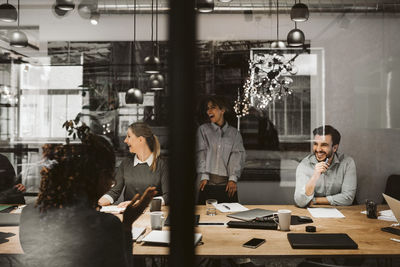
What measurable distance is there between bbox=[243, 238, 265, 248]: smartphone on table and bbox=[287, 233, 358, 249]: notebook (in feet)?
0.51

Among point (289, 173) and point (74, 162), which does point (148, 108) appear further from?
point (74, 162)

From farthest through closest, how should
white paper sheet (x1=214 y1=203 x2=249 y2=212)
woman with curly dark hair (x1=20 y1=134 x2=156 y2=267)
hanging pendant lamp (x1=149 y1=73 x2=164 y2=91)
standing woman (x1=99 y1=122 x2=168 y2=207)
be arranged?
standing woman (x1=99 y1=122 x2=168 y2=207)
white paper sheet (x1=214 y1=203 x2=249 y2=212)
woman with curly dark hair (x1=20 y1=134 x2=156 y2=267)
hanging pendant lamp (x1=149 y1=73 x2=164 y2=91)

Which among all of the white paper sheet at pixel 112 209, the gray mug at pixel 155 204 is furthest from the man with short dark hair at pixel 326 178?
the white paper sheet at pixel 112 209

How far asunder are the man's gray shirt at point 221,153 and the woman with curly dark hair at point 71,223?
2.64m

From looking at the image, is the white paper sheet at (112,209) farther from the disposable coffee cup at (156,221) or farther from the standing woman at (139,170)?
the disposable coffee cup at (156,221)

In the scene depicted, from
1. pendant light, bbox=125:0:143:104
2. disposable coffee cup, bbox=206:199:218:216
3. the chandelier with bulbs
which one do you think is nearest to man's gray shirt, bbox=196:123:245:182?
the chandelier with bulbs

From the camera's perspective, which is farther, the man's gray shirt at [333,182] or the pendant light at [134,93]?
the pendant light at [134,93]

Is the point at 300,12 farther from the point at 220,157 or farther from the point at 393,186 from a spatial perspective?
the point at 393,186

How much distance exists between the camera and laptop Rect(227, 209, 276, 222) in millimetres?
2376

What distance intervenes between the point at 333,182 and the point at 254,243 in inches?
64.8

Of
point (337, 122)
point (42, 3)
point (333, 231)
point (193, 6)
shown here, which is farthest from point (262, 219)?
point (42, 3)

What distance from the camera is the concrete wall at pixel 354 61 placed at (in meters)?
4.63

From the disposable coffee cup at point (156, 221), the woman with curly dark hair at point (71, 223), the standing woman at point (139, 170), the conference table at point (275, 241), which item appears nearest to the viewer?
the woman with curly dark hair at point (71, 223)

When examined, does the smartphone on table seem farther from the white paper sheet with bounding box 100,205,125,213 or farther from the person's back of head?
the white paper sheet with bounding box 100,205,125,213
